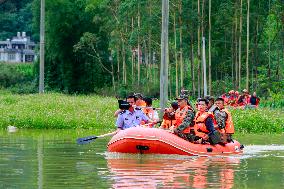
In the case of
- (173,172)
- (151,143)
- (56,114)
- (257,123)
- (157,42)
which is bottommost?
(173,172)

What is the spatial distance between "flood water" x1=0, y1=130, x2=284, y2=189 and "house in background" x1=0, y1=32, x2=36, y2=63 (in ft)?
259

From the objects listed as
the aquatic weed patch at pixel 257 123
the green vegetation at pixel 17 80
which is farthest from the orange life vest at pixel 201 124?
the green vegetation at pixel 17 80

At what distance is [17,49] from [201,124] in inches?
3453

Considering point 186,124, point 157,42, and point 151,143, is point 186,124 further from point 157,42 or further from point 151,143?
point 157,42

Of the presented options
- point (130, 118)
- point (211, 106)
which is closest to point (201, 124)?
point (211, 106)

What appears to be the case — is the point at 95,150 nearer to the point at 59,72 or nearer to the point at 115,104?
the point at 115,104

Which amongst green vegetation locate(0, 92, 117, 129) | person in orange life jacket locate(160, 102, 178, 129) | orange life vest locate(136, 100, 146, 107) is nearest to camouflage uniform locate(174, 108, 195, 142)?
person in orange life jacket locate(160, 102, 178, 129)

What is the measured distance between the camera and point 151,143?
1056 inches

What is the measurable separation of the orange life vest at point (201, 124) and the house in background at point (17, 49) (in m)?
83.3

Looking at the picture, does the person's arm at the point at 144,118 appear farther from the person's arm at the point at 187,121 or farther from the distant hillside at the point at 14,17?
the distant hillside at the point at 14,17

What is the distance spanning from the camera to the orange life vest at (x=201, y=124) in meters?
27.4

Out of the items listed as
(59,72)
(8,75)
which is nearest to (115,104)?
(59,72)

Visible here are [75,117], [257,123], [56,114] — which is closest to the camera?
[257,123]

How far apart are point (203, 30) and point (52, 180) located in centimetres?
4281
